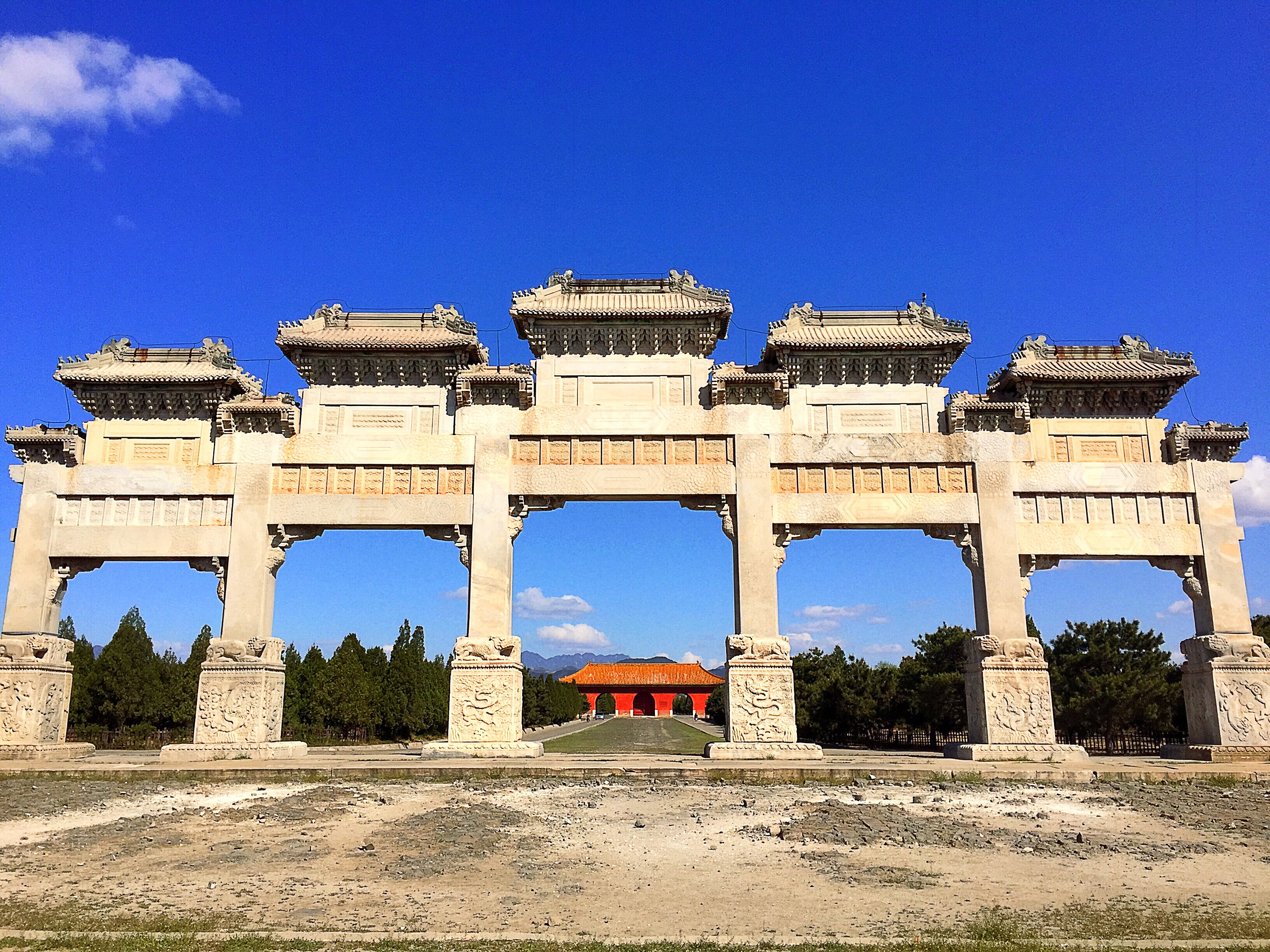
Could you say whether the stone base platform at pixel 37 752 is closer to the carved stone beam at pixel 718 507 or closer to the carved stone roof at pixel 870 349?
A: the carved stone beam at pixel 718 507

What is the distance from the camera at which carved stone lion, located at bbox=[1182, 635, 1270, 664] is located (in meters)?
15.8

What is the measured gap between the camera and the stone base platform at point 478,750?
15.2 metres

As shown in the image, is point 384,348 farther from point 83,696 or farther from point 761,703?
point 83,696

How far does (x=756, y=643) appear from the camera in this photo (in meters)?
15.8

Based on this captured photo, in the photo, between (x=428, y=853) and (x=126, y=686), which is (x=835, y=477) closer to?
(x=428, y=853)

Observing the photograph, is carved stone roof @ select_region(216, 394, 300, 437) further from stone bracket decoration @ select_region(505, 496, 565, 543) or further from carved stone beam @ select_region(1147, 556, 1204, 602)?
carved stone beam @ select_region(1147, 556, 1204, 602)

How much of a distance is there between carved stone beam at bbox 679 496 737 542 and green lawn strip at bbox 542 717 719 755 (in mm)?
4058

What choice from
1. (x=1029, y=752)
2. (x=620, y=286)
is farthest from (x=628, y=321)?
(x=1029, y=752)

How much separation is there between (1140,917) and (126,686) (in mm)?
28140

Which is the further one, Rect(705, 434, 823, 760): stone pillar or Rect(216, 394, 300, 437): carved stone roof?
Rect(216, 394, 300, 437): carved stone roof

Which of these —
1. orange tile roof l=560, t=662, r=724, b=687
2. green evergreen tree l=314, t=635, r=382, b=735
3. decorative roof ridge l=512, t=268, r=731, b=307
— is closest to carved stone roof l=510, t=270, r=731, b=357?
decorative roof ridge l=512, t=268, r=731, b=307

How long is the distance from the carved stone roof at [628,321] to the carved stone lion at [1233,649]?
10313 millimetres

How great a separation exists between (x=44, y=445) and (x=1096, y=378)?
19.6 metres

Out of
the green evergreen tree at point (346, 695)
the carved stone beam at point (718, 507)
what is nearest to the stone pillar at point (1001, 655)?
the carved stone beam at point (718, 507)
